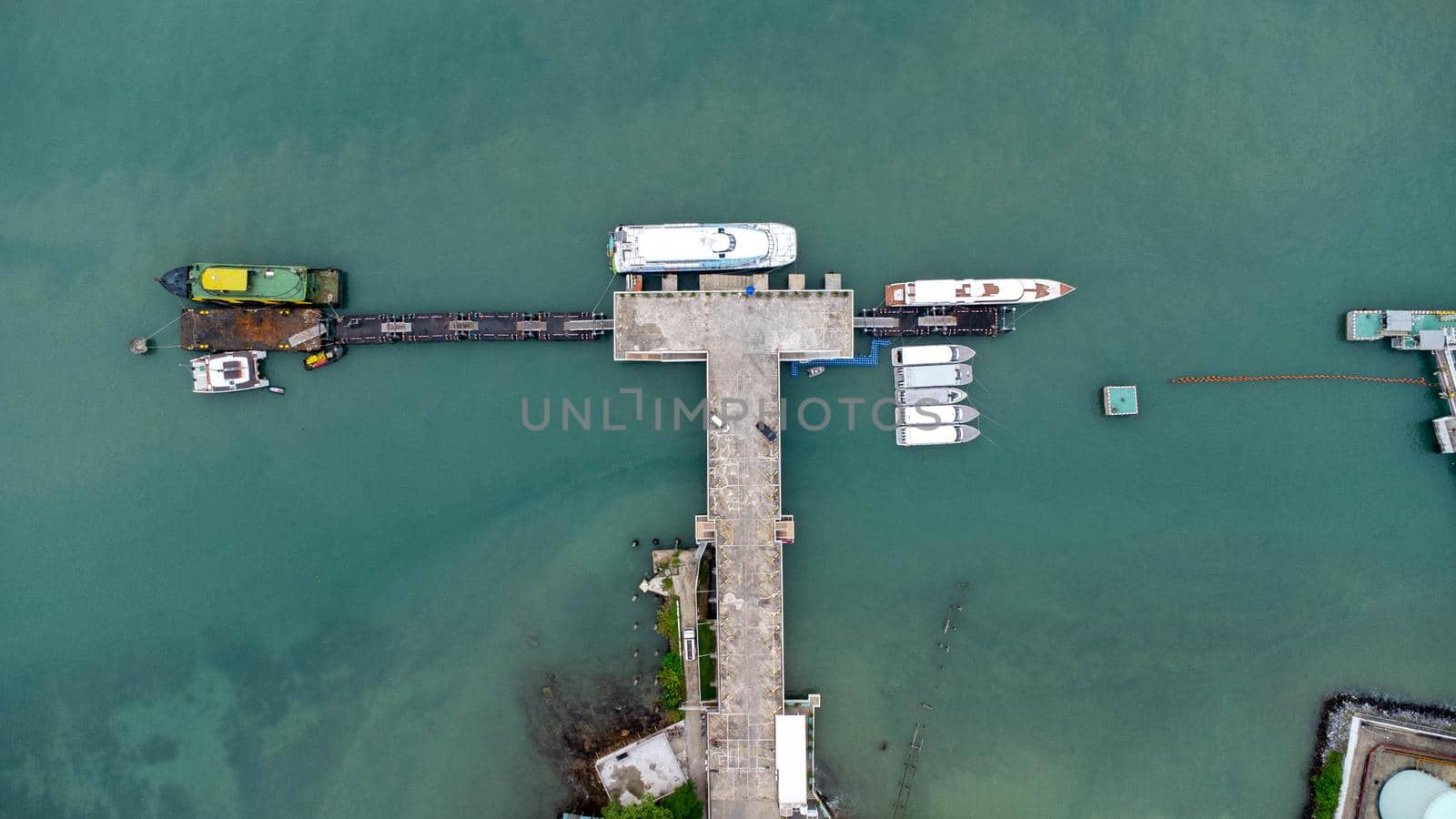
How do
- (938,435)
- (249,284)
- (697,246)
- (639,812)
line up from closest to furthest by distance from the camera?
(639,812) < (249,284) < (697,246) < (938,435)

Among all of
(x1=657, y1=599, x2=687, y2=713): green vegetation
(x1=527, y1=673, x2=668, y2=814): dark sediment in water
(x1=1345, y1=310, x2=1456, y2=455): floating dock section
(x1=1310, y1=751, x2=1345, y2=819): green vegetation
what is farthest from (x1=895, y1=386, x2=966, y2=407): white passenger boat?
(x1=1310, y1=751, x2=1345, y2=819): green vegetation

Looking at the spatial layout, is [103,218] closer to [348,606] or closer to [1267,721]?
[348,606]

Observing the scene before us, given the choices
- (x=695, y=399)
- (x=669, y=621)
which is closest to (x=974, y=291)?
(x=695, y=399)

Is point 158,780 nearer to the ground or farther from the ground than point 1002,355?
nearer to the ground

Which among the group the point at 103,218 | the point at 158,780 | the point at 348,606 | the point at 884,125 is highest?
the point at 884,125

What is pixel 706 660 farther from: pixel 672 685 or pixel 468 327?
pixel 468 327

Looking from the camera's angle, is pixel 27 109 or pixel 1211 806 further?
pixel 27 109

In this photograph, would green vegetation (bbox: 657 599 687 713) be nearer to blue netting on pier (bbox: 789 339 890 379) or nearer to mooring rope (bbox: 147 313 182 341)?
blue netting on pier (bbox: 789 339 890 379)

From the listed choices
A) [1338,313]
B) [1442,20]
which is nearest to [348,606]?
[1338,313]
